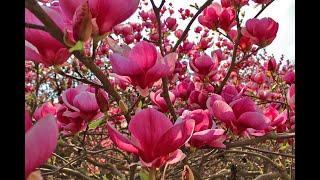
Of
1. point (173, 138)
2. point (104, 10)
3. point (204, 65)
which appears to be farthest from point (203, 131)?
point (204, 65)

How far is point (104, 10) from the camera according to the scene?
540 millimetres

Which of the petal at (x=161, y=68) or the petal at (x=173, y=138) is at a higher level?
the petal at (x=161, y=68)

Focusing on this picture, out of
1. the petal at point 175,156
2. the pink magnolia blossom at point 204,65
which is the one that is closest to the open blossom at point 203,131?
the petal at point 175,156

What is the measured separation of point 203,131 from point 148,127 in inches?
9.9

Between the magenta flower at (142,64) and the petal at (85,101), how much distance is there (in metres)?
0.16

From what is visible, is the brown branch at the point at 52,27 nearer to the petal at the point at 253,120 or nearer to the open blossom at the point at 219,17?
the petal at the point at 253,120

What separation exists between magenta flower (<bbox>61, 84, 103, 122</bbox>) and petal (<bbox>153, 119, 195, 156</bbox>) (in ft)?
1.14

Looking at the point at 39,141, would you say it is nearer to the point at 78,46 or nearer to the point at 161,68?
the point at 78,46

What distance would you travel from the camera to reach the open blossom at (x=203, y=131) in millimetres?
777

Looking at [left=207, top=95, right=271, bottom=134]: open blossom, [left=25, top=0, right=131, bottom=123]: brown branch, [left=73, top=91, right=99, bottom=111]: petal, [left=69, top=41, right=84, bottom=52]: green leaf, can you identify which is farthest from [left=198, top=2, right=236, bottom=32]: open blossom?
[left=69, top=41, right=84, bottom=52]: green leaf

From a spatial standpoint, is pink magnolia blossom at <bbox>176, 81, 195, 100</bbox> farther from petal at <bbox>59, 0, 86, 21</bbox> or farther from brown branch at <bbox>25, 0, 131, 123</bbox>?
petal at <bbox>59, 0, 86, 21</bbox>

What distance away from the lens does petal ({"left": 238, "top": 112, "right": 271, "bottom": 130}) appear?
857 millimetres

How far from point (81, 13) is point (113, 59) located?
205 mm
